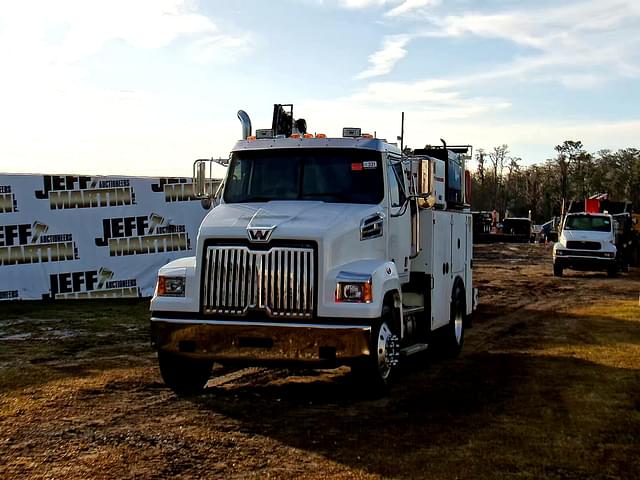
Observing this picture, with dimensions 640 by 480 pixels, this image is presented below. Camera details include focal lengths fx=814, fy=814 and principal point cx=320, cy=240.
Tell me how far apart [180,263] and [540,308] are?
42.2 feet

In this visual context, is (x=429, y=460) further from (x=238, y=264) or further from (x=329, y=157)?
(x=329, y=157)

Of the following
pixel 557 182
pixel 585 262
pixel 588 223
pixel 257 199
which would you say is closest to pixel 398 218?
pixel 257 199

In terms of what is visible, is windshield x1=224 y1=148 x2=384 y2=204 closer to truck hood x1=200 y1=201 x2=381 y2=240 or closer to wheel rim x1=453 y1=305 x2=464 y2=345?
truck hood x1=200 y1=201 x2=381 y2=240

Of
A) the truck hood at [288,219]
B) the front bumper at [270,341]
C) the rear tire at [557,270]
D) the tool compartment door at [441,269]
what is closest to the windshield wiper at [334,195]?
the truck hood at [288,219]

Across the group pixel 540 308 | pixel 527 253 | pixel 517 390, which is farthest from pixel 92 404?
pixel 527 253

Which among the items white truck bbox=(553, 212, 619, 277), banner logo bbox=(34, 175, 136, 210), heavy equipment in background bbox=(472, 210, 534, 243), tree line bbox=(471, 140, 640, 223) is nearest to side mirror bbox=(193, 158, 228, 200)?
banner logo bbox=(34, 175, 136, 210)

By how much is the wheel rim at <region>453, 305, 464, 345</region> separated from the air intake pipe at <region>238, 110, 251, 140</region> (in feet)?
14.4

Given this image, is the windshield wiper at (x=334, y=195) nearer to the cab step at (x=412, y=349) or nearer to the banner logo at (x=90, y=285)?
the cab step at (x=412, y=349)

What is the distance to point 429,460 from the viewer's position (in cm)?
648

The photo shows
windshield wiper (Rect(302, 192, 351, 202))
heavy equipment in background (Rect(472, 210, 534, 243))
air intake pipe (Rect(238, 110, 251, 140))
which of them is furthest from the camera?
heavy equipment in background (Rect(472, 210, 534, 243))

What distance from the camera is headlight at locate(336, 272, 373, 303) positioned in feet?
26.6

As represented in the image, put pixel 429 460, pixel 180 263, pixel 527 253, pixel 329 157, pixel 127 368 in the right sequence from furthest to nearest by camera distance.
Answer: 1. pixel 527 253
2. pixel 127 368
3. pixel 329 157
4. pixel 180 263
5. pixel 429 460

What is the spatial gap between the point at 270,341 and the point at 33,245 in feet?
41.2

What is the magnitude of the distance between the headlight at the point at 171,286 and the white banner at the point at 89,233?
11.5 metres
